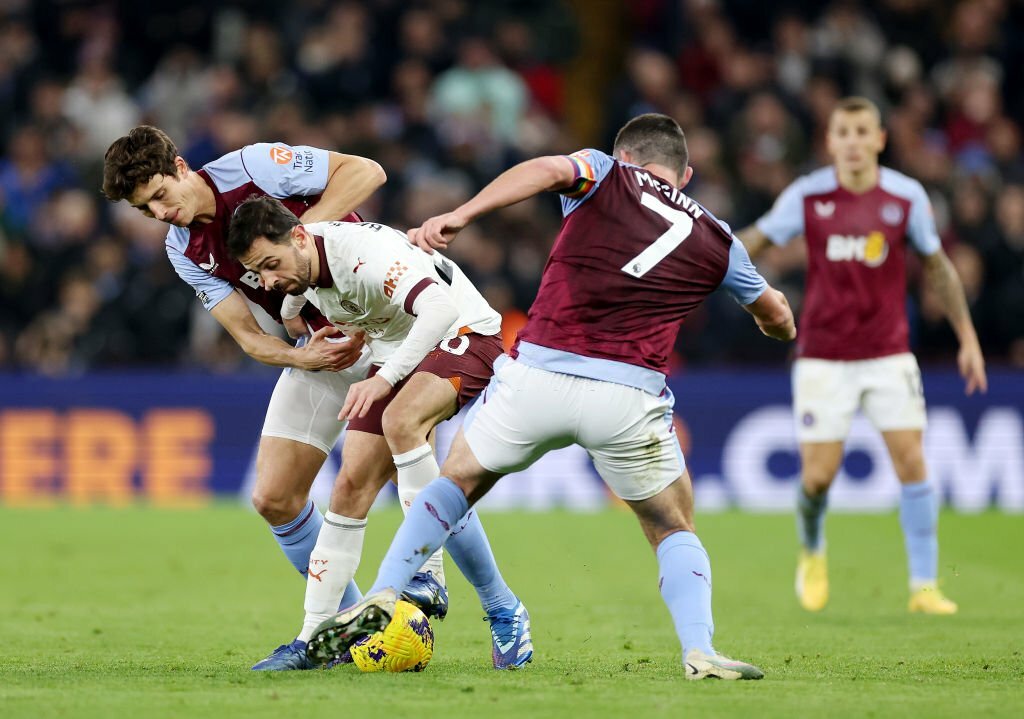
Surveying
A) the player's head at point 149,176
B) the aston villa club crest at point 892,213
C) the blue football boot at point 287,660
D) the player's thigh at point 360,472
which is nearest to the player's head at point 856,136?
the aston villa club crest at point 892,213

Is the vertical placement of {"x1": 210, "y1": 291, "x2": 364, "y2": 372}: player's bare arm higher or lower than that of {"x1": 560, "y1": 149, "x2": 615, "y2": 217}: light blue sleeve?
lower

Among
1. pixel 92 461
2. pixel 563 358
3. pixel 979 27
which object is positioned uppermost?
pixel 979 27

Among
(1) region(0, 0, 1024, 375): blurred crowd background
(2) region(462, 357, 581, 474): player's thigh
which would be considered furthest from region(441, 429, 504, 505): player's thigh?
(1) region(0, 0, 1024, 375): blurred crowd background

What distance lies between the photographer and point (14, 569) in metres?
10.8

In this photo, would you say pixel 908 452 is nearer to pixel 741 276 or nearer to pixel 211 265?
pixel 741 276

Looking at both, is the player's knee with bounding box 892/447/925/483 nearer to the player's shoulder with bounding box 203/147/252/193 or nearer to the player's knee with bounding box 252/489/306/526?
the player's knee with bounding box 252/489/306/526

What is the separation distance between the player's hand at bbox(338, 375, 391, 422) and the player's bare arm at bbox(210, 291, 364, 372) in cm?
69

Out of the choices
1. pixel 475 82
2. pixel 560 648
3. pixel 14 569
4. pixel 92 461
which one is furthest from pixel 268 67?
pixel 560 648

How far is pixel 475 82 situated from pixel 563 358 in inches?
489

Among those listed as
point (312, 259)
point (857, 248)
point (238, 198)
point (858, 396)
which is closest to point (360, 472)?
point (312, 259)

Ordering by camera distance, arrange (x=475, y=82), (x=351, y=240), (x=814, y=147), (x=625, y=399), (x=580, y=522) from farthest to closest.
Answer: (x=475, y=82)
(x=814, y=147)
(x=580, y=522)
(x=351, y=240)
(x=625, y=399)

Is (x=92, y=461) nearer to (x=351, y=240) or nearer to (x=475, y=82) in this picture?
(x=475, y=82)

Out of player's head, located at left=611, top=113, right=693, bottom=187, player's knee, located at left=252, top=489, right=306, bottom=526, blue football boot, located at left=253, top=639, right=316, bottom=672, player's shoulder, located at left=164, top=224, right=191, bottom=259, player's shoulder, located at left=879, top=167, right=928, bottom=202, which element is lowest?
blue football boot, located at left=253, top=639, right=316, bottom=672

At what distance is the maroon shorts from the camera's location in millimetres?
6566
